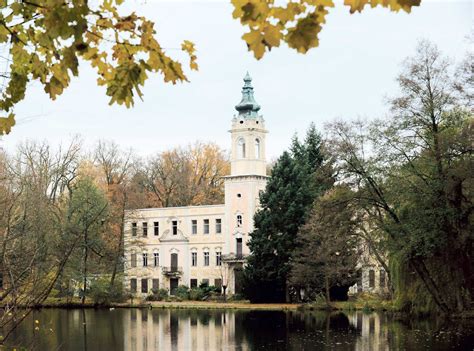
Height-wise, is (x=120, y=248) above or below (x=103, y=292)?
above

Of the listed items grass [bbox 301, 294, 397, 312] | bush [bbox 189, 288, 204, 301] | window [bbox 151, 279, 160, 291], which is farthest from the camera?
window [bbox 151, 279, 160, 291]

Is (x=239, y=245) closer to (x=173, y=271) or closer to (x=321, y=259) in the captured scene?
(x=173, y=271)

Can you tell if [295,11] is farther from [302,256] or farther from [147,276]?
[147,276]

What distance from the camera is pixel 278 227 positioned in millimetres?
46875

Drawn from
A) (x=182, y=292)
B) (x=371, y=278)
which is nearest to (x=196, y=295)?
(x=182, y=292)

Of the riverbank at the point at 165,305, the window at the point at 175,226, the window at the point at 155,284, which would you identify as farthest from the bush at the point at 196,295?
the window at the point at 175,226

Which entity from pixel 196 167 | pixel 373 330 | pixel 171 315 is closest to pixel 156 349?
pixel 373 330

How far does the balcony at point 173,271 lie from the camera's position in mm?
57000

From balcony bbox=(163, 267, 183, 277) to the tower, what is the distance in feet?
13.5

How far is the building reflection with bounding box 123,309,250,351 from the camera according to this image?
2439 centimetres

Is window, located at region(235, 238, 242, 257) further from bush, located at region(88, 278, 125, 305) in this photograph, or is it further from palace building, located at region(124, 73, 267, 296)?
bush, located at region(88, 278, 125, 305)

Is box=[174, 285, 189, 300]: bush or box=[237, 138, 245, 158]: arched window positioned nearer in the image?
box=[174, 285, 189, 300]: bush

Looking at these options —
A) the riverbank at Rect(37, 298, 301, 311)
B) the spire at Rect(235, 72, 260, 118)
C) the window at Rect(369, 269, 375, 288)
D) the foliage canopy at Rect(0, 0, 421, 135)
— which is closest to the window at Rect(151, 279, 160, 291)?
→ the riverbank at Rect(37, 298, 301, 311)

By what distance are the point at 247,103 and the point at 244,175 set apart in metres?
5.25
